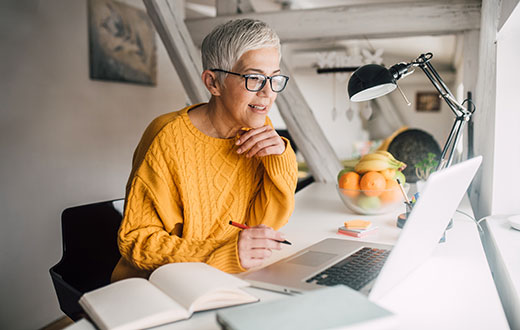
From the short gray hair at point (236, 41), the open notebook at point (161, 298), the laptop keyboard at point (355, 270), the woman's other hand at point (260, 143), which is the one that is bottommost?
the laptop keyboard at point (355, 270)

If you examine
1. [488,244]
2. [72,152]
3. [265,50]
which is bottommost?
[488,244]

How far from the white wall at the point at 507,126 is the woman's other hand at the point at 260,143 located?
0.80m

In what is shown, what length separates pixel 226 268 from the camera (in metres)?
0.95

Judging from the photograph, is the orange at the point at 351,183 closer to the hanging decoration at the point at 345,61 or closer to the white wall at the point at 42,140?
the hanging decoration at the point at 345,61

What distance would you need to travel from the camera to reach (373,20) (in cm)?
213

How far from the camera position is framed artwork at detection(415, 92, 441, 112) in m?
9.73

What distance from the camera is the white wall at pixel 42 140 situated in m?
2.26

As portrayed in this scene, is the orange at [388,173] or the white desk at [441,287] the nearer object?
the white desk at [441,287]

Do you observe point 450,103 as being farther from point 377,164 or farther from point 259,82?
point 259,82

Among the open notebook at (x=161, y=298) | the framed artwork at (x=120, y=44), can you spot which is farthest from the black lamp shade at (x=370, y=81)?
the framed artwork at (x=120, y=44)

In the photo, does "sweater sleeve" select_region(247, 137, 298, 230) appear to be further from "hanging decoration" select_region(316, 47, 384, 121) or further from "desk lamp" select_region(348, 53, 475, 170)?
"hanging decoration" select_region(316, 47, 384, 121)

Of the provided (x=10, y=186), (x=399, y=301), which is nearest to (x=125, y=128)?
(x=10, y=186)

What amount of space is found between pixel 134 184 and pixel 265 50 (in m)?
0.50

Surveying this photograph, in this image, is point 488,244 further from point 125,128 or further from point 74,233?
point 125,128
